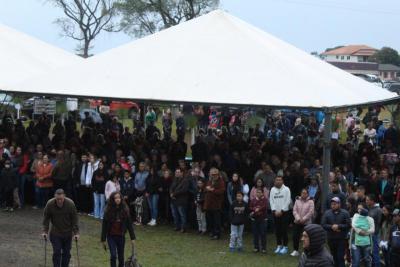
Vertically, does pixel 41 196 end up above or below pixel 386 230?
above

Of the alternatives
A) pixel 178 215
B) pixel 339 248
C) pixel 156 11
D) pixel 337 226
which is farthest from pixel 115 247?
pixel 156 11

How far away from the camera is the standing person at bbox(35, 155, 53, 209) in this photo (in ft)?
58.6

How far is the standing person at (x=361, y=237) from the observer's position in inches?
512

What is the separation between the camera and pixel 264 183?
53.0ft

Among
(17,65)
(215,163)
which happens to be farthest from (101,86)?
(17,65)

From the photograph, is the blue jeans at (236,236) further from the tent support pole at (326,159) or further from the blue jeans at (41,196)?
the blue jeans at (41,196)

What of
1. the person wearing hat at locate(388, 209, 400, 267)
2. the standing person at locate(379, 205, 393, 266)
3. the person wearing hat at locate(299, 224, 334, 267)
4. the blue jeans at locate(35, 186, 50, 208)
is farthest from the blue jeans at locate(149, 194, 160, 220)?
the person wearing hat at locate(299, 224, 334, 267)

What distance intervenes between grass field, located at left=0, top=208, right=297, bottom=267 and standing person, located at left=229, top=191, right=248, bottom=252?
211mm

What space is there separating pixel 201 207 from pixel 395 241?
4.88m

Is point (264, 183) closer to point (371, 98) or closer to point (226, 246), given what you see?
point (226, 246)

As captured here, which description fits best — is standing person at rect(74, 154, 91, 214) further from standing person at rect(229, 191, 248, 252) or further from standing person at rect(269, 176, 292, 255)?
standing person at rect(269, 176, 292, 255)

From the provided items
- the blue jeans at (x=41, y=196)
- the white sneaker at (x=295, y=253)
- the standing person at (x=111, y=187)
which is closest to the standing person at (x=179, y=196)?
the standing person at (x=111, y=187)

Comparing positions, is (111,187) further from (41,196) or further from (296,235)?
(296,235)

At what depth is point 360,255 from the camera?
520 inches
